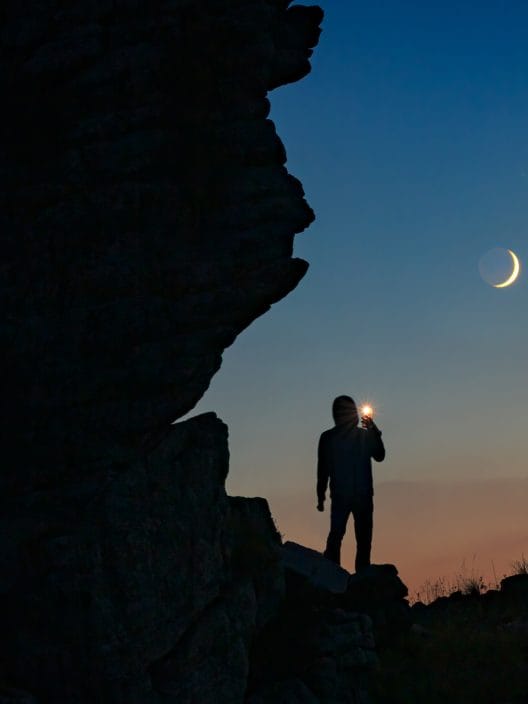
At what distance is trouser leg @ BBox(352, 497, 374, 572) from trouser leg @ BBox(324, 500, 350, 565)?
0.70 ft

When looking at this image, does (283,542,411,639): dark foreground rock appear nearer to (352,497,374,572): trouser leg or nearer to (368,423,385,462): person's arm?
(352,497,374,572): trouser leg

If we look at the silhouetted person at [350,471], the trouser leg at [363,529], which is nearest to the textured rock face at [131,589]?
the silhouetted person at [350,471]

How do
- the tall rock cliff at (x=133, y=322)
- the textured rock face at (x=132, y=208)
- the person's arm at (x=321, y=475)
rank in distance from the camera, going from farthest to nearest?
the person's arm at (x=321, y=475), the textured rock face at (x=132, y=208), the tall rock cliff at (x=133, y=322)

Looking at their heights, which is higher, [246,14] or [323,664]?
[246,14]

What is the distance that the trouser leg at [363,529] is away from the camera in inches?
734

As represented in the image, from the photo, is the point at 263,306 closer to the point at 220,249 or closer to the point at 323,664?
the point at 220,249

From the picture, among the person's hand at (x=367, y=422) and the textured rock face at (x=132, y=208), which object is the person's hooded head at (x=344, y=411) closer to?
the person's hand at (x=367, y=422)

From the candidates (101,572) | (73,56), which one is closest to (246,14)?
(73,56)

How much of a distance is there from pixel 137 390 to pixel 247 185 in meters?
3.52

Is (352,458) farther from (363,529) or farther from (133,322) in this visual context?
(133,322)

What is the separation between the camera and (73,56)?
591 inches

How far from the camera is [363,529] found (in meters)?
18.8

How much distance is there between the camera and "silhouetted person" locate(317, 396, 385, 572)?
18.6m

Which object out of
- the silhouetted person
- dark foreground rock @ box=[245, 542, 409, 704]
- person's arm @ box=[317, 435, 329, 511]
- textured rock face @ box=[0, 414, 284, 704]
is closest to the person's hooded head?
the silhouetted person
